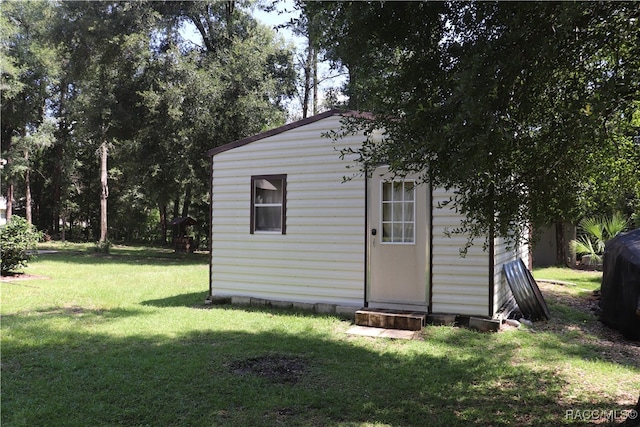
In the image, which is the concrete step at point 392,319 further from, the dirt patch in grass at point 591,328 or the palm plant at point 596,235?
the palm plant at point 596,235

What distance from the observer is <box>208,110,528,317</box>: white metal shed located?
6391 mm

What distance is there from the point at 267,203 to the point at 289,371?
3.85 m

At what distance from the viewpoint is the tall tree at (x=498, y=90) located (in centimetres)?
267

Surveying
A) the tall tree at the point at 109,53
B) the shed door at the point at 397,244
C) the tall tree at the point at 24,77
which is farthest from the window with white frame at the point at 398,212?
the tall tree at the point at 24,77

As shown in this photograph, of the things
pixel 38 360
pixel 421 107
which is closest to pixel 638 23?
pixel 421 107

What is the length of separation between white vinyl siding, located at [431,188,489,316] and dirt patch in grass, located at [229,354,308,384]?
2.58 metres

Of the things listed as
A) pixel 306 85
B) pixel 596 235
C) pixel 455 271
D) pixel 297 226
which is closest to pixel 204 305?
pixel 297 226

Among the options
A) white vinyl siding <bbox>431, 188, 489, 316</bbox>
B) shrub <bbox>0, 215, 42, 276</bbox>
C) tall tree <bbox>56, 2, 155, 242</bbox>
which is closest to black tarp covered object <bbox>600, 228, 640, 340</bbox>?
white vinyl siding <bbox>431, 188, 489, 316</bbox>

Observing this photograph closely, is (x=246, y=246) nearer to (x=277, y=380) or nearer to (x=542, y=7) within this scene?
(x=277, y=380)

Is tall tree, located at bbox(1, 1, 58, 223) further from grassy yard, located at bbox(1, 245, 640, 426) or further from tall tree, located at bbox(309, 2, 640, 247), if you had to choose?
tall tree, located at bbox(309, 2, 640, 247)

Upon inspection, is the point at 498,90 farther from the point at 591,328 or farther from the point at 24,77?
the point at 24,77

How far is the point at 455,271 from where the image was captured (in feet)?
20.7

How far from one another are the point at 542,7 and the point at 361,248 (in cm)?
457

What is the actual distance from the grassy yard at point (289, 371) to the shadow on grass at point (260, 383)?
0.02m
